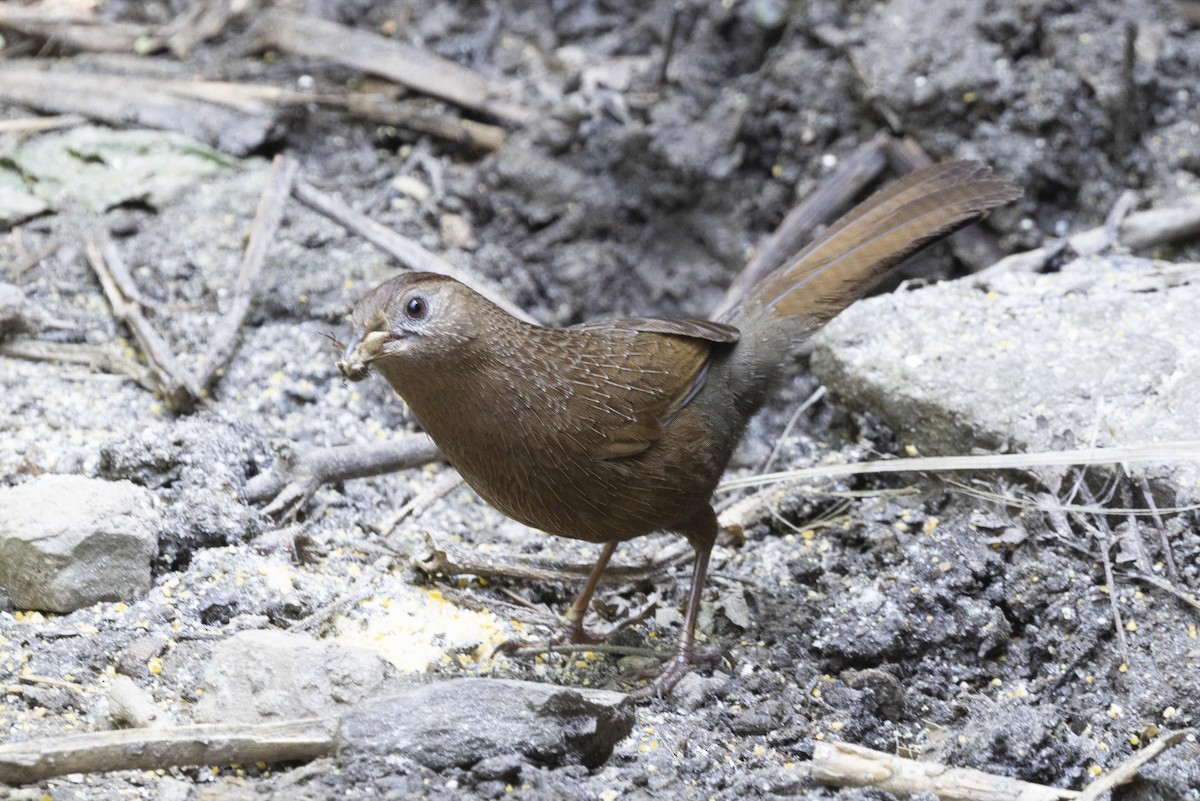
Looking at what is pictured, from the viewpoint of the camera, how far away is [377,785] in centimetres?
275

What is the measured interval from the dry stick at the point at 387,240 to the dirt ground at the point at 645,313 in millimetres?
102

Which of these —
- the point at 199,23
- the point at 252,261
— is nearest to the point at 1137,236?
the point at 252,261

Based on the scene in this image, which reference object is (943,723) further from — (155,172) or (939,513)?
(155,172)

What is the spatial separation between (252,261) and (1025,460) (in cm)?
335

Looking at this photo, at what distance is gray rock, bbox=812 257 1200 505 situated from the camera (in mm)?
4004

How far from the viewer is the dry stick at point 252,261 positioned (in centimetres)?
480

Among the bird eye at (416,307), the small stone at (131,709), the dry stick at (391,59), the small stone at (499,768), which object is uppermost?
the dry stick at (391,59)

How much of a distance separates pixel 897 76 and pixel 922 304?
1349 mm

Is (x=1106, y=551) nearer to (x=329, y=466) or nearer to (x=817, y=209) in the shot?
(x=817, y=209)

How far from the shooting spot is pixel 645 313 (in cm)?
595

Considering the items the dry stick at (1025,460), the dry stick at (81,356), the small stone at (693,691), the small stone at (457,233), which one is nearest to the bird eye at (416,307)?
the small stone at (693,691)

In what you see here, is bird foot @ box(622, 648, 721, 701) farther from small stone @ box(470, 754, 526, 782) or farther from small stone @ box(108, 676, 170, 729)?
small stone @ box(108, 676, 170, 729)

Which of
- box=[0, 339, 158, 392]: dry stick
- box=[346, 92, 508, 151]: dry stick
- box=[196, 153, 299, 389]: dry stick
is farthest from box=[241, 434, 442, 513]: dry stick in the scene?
box=[346, 92, 508, 151]: dry stick

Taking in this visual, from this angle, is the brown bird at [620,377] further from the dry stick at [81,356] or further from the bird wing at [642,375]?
the dry stick at [81,356]
